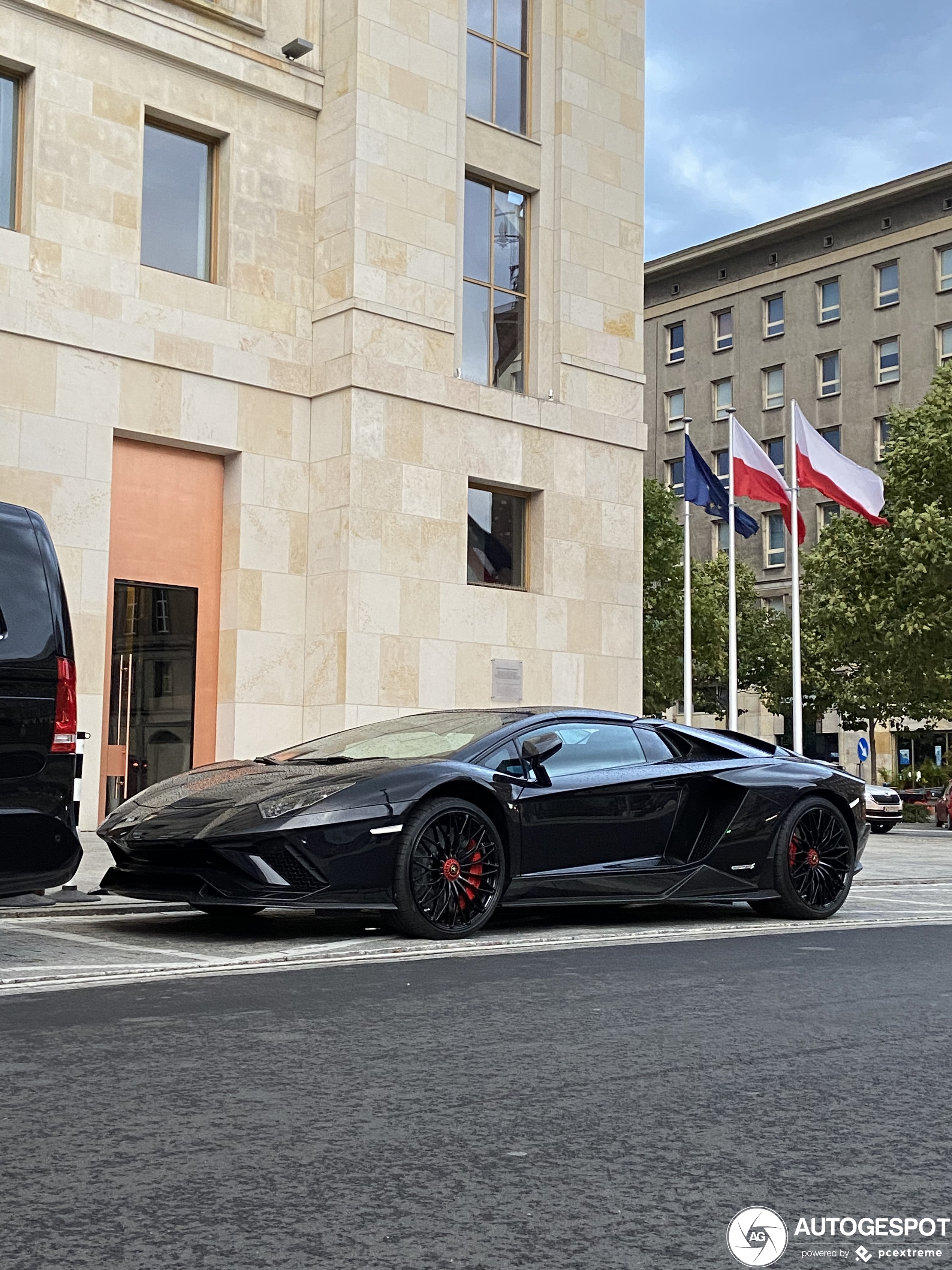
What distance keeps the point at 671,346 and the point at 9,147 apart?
59934mm

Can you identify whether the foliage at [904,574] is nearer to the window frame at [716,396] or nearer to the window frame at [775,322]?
the window frame at [775,322]

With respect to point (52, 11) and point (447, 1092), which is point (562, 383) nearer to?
point (52, 11)

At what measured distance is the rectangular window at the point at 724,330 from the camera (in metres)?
72.8

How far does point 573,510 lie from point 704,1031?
56.9 feet

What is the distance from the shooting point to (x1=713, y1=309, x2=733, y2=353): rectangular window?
72.8m

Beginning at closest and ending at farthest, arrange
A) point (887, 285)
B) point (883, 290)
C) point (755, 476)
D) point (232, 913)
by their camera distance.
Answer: point (232, 913) → point (755, 476) → point (887, 285) → point (883, 290)

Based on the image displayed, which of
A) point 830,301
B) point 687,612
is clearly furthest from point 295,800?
point 830,301

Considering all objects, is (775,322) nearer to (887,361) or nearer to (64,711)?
(887,361)

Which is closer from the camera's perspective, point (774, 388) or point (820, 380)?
point (820, 380)

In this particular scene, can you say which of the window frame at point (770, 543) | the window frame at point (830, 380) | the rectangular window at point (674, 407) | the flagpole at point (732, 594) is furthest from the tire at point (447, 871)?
the rectangular window at point (674, 407)

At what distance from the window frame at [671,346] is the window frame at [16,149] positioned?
5900cm

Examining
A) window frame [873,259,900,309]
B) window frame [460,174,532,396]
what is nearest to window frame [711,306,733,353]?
window frame [873,259,900,309]

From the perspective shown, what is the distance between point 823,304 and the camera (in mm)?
70000

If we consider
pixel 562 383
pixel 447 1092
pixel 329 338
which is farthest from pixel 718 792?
pixel 562 383
